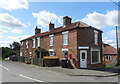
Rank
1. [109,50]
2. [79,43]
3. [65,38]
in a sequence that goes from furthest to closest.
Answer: [109,50] → [65,38] → [79,43]

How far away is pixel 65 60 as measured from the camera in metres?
22.0

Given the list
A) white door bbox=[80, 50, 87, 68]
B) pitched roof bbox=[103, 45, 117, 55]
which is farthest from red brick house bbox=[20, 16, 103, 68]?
pitched roof bbox=[103, 45, 117, 55]

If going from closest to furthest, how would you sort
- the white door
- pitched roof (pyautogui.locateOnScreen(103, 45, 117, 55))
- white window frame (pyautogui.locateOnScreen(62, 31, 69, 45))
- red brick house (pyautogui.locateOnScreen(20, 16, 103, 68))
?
the white door → red brick house (pyautogui.locateOnScreen(20, 16, 103, 68)) → white window frame (pyautogui.locateOnScreen(62, 31, 69, 45)) → pitched roof (pyautogui.locateOnScreen(103, 45, 117, 55))

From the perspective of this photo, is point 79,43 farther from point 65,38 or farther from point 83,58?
point 65,38

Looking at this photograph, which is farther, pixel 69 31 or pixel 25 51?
pixel 25 51

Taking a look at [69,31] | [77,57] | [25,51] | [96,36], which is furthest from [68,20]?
[25,51]

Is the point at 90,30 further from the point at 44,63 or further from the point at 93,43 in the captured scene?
the point at 44,63

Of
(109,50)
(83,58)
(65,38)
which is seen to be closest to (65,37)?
(65,38)

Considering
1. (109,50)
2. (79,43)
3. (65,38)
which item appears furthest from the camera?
(109,50)

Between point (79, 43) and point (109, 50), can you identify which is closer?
point (79, 43)

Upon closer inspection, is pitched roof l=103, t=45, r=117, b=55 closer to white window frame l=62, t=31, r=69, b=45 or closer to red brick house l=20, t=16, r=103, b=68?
red brick house l=20, t=16, r=103, b=68

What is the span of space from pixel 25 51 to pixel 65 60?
720 inches

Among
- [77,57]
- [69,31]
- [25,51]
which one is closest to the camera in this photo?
[77,57]

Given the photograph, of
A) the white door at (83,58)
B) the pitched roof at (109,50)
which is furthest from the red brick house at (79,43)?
the pitched roof at (109,50)
